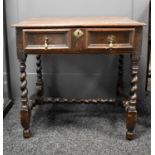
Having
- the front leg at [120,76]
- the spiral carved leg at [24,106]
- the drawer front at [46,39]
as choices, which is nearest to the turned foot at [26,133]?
the spiral carved leg at [24,106]

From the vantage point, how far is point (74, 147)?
1.53m

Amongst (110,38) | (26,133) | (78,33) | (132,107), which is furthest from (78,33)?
(26,133)

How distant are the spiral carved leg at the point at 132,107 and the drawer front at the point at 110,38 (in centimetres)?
12

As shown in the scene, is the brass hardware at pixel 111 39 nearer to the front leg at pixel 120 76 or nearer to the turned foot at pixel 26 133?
the front leg at pixel 120 76

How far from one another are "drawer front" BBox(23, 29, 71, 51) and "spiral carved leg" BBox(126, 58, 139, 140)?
0.39 metres

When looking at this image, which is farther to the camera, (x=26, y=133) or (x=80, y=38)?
(x=26, y=133)

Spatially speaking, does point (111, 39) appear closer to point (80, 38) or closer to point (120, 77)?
point (80, 38)

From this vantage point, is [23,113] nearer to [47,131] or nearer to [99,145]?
[47,131]

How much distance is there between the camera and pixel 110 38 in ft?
4.77

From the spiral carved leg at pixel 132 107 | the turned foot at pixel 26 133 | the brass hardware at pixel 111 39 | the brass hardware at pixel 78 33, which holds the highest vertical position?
the brass hardware at pixel 78 33

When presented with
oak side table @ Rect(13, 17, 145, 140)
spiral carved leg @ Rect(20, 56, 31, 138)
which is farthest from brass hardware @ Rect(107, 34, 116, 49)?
spiral carved leg @ Rect(20, 56, 31, 138)

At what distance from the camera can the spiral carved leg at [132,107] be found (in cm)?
151

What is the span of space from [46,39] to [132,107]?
628mm

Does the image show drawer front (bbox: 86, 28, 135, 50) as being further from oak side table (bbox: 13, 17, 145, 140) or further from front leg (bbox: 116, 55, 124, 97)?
front leg (bbox: 116, 55, 124, 97)
